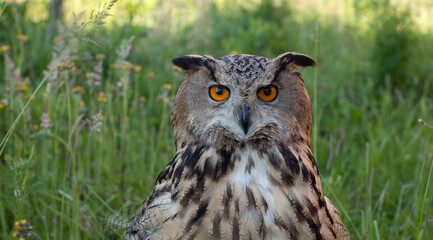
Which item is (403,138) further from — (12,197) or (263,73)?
(12,197)

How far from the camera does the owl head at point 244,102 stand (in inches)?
66.2

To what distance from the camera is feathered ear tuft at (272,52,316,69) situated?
5.69 feet

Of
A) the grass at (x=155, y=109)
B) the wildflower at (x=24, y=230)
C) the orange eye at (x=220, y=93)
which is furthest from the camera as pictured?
the grass at (x=155, y=109)

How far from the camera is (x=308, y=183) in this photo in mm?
1752

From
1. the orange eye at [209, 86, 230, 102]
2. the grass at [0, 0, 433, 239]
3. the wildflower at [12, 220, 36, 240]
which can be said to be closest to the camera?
the wildflower at [12, 220, 36, 240]

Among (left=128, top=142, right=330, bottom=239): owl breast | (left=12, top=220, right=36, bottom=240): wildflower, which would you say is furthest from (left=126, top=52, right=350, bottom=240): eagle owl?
(left=12, top=220, right=36, bottom=240): wildflower

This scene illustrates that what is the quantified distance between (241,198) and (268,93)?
0.38 meters

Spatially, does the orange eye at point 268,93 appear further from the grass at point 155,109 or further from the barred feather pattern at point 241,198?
the grass at point 155,109

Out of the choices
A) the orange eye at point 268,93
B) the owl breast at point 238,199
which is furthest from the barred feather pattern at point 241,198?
the orange eye at point 268,93

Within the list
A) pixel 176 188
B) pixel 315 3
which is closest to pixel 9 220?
pixel 176 188

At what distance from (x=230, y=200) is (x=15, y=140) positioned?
1623mm

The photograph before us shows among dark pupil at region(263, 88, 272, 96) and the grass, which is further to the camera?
the grass

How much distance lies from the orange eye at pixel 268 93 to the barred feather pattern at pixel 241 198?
17 cm

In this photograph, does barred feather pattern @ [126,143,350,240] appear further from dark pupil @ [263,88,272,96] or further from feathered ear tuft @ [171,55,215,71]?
feathered ear tuft @ [171,55,215,71]
